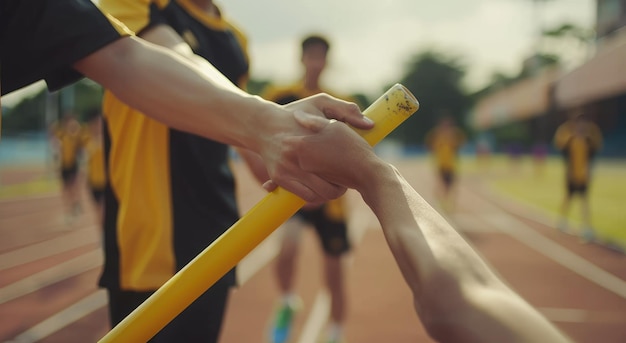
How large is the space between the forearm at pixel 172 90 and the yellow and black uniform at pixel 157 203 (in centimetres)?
31

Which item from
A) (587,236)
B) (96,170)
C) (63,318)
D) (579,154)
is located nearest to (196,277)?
(63,318)

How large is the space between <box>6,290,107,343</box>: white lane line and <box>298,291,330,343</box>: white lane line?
5.99 feet

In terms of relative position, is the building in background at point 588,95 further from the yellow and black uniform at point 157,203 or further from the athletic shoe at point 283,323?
the yellow and black uniform at point 157,203

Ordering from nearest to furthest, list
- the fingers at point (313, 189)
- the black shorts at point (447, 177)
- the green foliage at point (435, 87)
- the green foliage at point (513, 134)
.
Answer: the fingers at point (313, 189) < the black shorts at point (447, 177) < the green foliage at point (513, 134) < the green foliage at point (435, 87)

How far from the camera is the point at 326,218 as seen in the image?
163 inches

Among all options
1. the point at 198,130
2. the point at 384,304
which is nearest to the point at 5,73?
the point at 198,130

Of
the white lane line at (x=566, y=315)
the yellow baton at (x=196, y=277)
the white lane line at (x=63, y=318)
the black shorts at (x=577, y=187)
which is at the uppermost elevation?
the black shorts at (x=577, y=187)

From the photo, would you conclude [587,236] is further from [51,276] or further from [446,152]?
[51,276]

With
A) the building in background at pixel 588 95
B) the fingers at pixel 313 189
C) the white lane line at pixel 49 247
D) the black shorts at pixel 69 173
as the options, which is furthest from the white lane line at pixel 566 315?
the building in background at pixel 588 95

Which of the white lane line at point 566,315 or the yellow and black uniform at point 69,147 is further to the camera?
the yellow and black uniform at point 69,147

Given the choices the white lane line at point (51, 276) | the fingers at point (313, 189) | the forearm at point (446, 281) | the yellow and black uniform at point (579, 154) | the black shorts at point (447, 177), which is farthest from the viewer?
the black shorts at point (447, 177)

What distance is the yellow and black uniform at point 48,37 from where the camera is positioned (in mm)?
1140

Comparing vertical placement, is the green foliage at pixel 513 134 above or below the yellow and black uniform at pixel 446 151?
above

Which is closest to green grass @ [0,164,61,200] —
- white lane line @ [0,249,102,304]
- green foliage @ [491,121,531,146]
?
white lane line @ [0,249,102,304]
